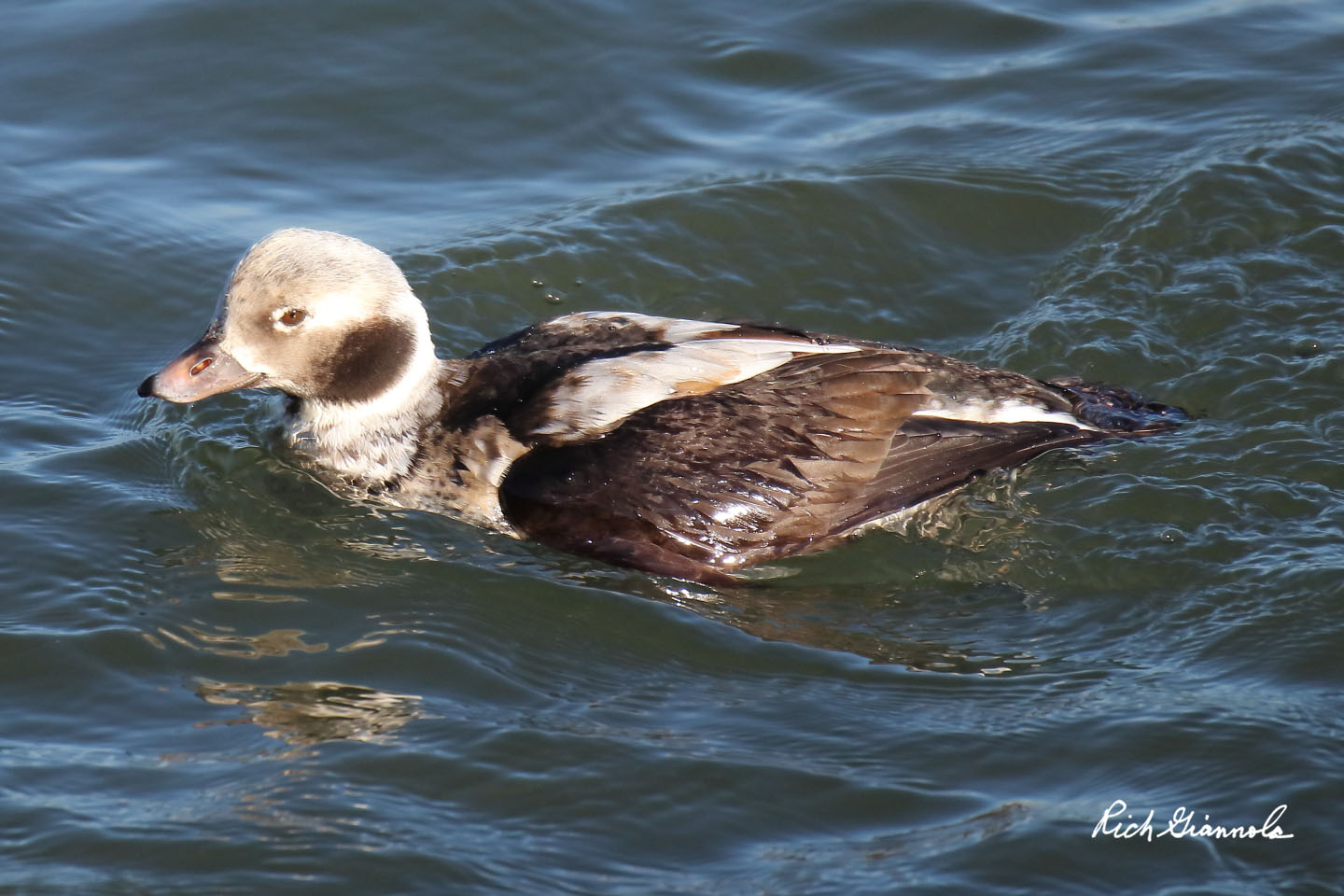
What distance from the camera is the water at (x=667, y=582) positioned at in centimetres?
547

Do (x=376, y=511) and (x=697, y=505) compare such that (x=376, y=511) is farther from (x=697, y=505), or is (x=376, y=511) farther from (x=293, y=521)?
(x=697, y=505)

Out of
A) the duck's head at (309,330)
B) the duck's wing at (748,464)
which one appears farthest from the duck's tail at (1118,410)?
the duck's head at (309,330)

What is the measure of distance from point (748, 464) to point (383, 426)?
1810 mm

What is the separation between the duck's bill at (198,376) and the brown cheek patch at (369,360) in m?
0.39

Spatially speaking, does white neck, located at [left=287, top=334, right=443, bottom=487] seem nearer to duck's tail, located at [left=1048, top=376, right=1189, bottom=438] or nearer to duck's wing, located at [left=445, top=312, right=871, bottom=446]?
duck's wing, located at [left=445, top=312, right=871, bottom=446]

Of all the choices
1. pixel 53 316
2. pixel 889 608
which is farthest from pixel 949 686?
pixel 53 316

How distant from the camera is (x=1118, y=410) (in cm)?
780

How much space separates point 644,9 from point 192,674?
7.39 meters

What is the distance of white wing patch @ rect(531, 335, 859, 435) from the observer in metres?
7.08

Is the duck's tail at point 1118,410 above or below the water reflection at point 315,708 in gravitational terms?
above

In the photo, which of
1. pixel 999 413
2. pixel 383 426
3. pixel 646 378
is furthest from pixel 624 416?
pixel 999 413
